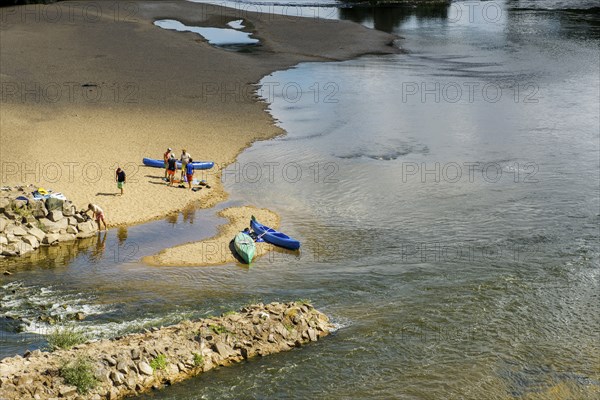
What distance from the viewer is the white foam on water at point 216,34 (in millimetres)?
83688

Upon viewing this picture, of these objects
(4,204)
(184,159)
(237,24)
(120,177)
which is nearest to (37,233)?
(4,204)

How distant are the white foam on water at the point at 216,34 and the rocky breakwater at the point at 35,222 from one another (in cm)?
4767

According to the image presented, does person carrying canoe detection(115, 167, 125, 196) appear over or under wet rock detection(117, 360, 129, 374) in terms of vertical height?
over

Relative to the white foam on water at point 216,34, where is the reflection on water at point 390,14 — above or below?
above

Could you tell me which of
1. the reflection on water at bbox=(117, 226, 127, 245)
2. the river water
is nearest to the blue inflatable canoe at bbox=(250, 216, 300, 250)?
the river water

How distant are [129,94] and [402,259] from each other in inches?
1277

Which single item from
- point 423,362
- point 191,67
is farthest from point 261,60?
point 423,362

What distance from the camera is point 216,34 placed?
87688mm

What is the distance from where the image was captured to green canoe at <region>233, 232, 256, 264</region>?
34188 millimetres

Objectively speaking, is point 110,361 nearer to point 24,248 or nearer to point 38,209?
point 24,248

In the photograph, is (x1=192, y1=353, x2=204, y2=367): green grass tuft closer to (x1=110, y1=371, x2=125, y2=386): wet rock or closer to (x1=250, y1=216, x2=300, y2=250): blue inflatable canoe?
(x1=110, y1=371, x2=125, y2=386): wet rock

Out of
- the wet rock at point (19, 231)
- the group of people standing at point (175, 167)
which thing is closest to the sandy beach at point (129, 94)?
the group of people standing at point (175, 167)

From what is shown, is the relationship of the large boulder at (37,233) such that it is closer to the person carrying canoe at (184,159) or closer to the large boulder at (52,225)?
the large boulder at (52,225)

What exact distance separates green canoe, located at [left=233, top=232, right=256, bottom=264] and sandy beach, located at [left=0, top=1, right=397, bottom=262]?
19.1 ft
